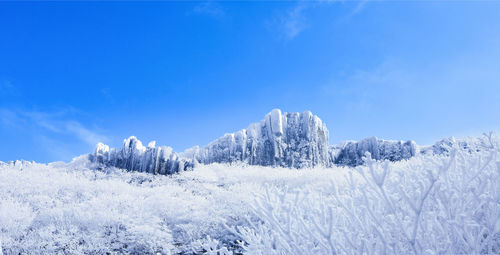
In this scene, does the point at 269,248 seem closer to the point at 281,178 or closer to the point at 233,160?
the point at 281,178

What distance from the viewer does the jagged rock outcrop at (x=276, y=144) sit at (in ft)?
101

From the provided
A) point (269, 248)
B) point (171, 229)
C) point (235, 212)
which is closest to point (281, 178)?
point (235, 212)

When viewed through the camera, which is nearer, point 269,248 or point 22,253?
point 269,248

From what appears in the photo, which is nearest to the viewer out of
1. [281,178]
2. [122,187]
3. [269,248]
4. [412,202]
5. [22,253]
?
[412,202]

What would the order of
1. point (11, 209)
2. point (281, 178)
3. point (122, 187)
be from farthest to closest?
point (281, 178)
point (122, 187)
point (11, 209)

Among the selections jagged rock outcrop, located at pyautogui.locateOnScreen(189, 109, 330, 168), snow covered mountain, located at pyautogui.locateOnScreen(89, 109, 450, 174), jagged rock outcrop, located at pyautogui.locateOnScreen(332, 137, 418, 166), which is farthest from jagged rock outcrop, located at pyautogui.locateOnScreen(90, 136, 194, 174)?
jagged rock outcrop, located at pyautogui.locateOnScreen(332, 137, 418, 166)

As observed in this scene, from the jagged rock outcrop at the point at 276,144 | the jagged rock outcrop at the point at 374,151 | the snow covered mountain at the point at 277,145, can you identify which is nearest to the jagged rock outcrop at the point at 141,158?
the snow covered mountain at the point at 277,145

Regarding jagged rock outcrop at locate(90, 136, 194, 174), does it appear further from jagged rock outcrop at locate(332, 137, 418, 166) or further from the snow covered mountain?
jagged rock outcrop at locate(332, 137, 418, 166)

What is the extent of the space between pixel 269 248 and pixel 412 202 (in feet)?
5.02

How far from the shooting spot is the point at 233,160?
29984 millimetres

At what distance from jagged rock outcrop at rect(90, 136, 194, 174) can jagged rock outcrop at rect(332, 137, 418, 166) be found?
23835 millimetres

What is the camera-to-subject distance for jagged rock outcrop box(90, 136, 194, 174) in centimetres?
2348

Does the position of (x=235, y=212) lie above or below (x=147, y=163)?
below

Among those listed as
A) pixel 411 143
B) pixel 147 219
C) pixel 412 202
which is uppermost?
pixel 411 143
